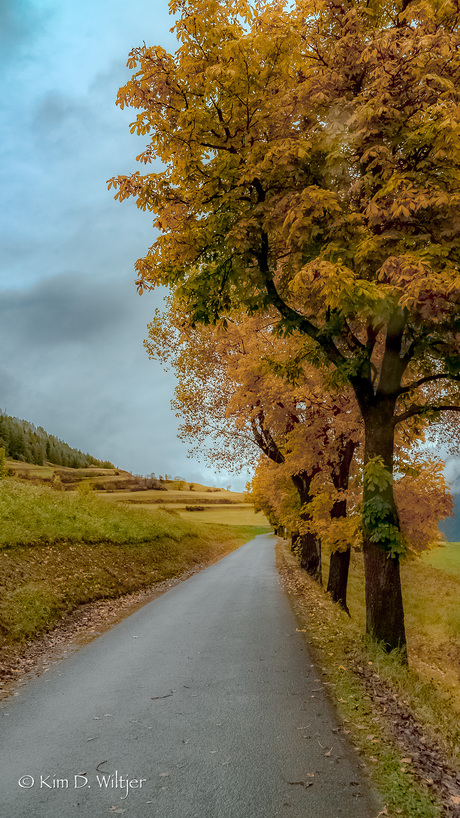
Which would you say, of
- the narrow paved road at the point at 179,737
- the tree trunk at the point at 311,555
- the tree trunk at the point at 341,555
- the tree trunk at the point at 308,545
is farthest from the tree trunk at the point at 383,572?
the tree trunk at the point at 311,555

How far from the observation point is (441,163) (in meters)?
7.73

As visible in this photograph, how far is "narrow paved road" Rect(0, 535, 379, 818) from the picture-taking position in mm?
4141

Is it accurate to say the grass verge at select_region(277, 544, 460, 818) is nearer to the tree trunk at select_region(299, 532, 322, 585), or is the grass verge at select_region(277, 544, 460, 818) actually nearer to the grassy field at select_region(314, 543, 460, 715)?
the grassy field at select_region(314, 543, 460, 715)

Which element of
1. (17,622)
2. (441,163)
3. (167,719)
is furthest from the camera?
(17,622)

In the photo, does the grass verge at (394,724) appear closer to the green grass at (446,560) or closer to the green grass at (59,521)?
the green grass at (59,521)

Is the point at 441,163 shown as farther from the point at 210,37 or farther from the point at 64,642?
the point at 64,642

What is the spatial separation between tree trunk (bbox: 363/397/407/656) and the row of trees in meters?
0.03

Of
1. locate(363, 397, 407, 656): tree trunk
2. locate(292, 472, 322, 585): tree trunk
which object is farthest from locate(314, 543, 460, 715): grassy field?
locate(292, 472, 322, 585): tree trunk

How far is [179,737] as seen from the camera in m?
5.31

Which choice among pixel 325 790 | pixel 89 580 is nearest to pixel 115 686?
pixel 325 790

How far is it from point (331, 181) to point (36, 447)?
4263 inches

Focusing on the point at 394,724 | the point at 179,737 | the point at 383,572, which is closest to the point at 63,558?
the point at 383,572

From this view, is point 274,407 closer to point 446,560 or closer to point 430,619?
point 430,619

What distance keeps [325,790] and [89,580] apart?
33.2 ft
